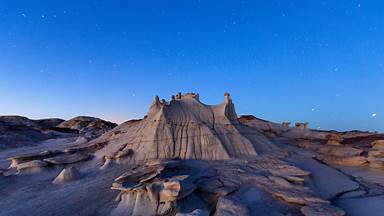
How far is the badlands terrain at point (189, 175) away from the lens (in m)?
5.73

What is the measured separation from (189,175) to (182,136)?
305 centimetres

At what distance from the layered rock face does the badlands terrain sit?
4cm

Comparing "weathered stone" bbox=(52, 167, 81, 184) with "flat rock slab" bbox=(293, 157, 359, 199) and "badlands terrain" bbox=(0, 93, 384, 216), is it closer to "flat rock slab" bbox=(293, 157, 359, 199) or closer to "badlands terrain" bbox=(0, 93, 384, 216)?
"badlands terrain" bbox=(0, 93, 384, 216)

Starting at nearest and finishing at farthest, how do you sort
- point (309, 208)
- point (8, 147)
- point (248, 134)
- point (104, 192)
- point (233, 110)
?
point (309, 208) < point (104, 192) < point (248, 134) < point (233, 110) < point (8, 147)

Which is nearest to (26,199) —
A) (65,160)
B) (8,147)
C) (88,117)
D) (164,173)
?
(65,160)

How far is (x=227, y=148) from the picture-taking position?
9453mm

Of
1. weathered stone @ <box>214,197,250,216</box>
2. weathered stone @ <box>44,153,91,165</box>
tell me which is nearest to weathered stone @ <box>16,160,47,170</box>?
weathered stone @ <box>44,153,91,165</box>

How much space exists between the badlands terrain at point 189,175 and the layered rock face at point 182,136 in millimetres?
39

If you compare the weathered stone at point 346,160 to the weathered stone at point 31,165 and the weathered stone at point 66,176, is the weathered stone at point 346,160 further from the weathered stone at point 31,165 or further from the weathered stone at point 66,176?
the weathered stone at point 31,165

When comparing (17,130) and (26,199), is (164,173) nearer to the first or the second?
(26,199)

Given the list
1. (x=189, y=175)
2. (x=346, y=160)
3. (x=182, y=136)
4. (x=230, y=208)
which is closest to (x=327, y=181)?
(x=346, y=160)

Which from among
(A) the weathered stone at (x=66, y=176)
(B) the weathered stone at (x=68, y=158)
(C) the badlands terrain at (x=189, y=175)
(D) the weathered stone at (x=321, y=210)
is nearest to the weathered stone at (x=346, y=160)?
(C) the badlands terrain at (x=189, y=175)

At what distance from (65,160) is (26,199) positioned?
101 inches

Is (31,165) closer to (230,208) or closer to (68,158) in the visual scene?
(68,158)
